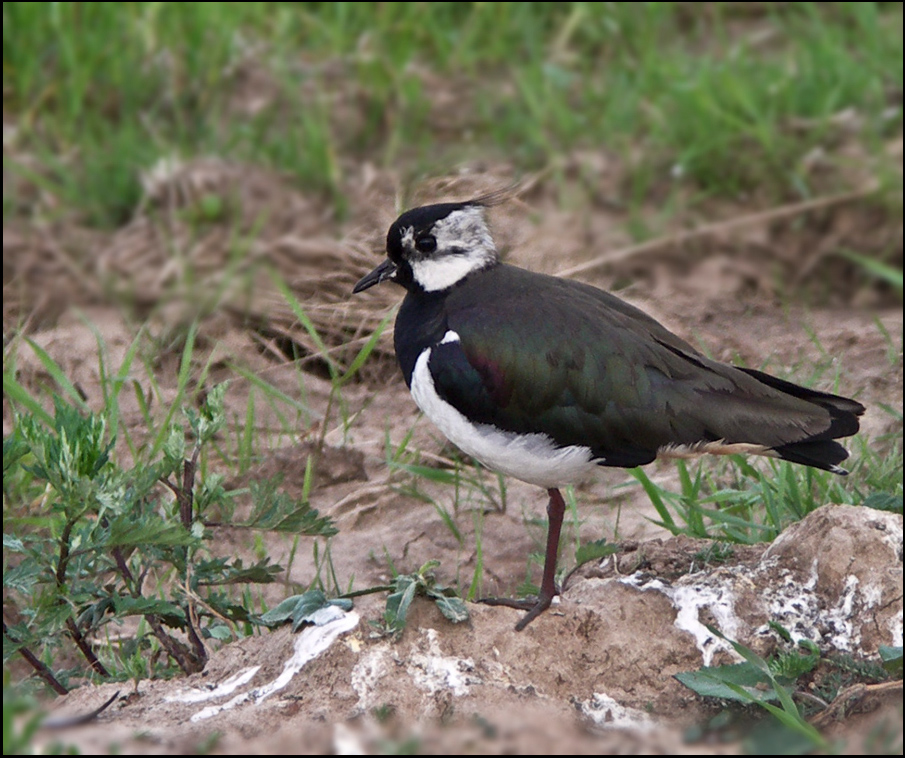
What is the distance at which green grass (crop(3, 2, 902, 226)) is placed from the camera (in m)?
7.04

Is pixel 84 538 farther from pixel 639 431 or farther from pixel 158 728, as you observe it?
pixel 639 431

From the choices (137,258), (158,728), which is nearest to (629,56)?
(137,258)

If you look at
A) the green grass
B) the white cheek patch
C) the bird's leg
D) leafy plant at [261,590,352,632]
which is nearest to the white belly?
the bird's leg

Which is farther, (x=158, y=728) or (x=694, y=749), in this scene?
(x=158, y=728)

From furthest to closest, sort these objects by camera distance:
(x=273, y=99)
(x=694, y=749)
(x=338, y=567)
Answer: (x=273, y=99) → (x=338, y=567) → (x=694, y=749)

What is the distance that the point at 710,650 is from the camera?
357cm

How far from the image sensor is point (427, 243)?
4188mm

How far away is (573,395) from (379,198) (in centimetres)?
278

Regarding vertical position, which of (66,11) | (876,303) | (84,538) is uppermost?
(66,11)

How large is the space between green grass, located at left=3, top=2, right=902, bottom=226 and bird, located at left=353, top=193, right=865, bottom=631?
2.98 metres

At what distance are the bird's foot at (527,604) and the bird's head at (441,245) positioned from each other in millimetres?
924

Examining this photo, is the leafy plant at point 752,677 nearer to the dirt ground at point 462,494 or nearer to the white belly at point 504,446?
the dirt ground at point 462,494

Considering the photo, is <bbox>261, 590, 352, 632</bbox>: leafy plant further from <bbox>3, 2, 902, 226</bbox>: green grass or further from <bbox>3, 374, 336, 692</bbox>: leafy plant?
<bbox>3, 2, 902, 226</bbox>: green grass

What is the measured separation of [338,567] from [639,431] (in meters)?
1.26
